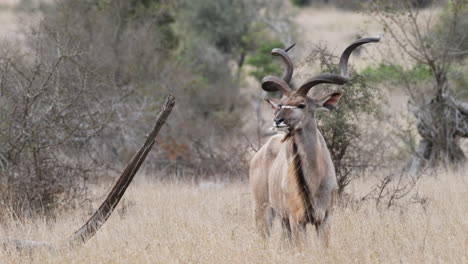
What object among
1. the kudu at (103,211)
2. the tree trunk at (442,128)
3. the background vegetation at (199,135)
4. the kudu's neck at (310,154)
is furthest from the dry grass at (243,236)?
the tree trunk at (442,128)

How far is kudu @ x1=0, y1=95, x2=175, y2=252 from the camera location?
8617mm

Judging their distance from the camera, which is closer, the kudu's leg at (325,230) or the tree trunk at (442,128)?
the kudu's leg at (325,230)

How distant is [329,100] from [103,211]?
10.2 ft

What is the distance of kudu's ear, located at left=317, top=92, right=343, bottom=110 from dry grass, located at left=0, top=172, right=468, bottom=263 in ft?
4.37

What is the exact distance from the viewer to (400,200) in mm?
11180

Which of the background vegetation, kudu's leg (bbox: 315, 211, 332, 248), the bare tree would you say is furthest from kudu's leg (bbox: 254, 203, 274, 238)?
the bare tree

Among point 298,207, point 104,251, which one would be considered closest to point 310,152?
point 298,207

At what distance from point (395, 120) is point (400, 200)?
5.08 m

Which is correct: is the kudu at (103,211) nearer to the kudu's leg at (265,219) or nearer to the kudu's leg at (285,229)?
the kudu's leg at (265,219)

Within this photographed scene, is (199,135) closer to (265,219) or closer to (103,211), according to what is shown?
(103,211)

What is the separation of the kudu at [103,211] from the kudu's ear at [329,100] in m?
1.75

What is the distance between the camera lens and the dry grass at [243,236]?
744cm

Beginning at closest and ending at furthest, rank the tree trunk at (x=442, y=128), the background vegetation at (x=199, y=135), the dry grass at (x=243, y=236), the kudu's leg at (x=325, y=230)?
the dry grass at (x=243, y=236), the kudu's leg at (x=325, y=230), the background vegetation at (x=199, y=135), the tree trunk at (x=442, y=128)

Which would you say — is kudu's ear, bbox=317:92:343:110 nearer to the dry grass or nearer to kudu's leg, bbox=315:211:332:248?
kudu's leg, bbox=315:211:332:248
